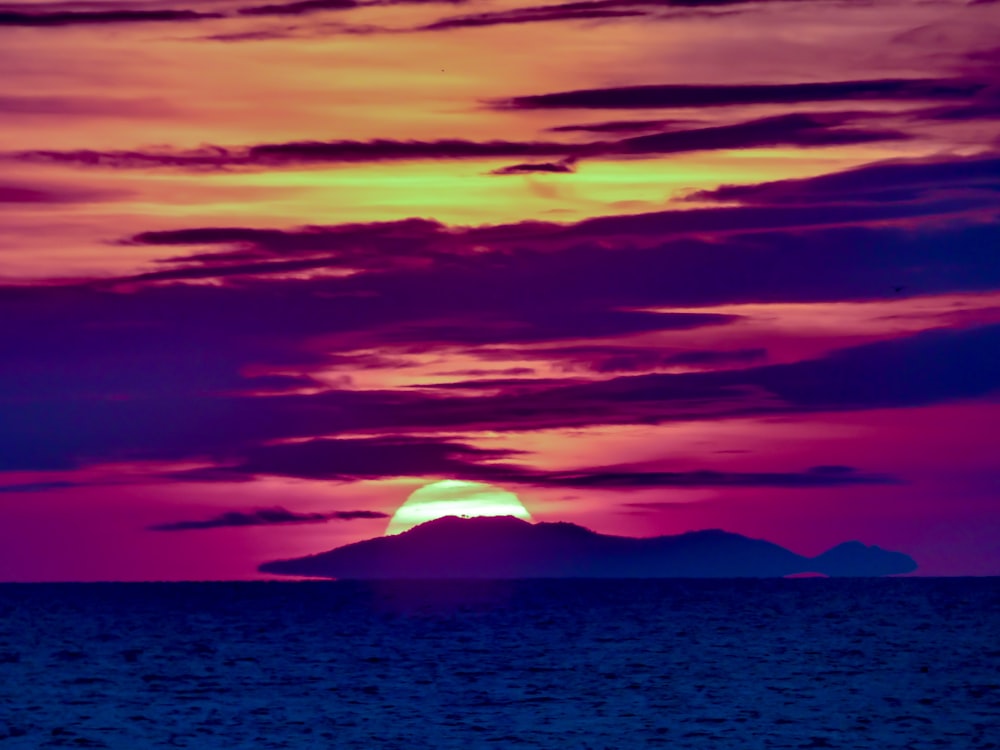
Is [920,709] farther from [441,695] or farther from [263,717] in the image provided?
[263,717]

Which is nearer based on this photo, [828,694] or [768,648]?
[828,694]

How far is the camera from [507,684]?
66812mm

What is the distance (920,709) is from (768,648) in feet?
116

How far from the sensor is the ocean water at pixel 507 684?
50.0 metres

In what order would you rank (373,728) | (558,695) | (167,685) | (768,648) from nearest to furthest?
1. (373,728)
2. (558,695)
3. (167,685)
4. (768,648)

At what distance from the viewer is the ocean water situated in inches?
1967

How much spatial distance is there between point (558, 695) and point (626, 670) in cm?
1349

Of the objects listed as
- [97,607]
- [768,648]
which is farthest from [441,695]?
[97,607]

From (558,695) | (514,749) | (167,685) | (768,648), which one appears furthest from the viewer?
(768,648)

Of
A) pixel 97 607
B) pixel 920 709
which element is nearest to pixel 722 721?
pixel 920 709

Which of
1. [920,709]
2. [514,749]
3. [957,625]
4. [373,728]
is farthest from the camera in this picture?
[957,625]

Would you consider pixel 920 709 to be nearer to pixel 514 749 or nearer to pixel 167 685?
pixel 514 749

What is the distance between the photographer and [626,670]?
74.9 m

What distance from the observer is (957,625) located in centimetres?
12256
